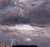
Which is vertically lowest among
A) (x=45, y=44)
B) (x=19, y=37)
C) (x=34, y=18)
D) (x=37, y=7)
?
(x=45, y=44)

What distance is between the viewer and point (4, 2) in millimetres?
9133

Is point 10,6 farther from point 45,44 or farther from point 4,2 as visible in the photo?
point 45,44

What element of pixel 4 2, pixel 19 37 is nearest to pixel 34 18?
pixel 19 37

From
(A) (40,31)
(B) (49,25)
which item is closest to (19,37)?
(A) (40,31)

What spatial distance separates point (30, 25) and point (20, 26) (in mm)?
728

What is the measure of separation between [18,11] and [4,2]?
119cm

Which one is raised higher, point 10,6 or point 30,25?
point 10,6

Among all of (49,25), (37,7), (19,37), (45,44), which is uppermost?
(37,7)

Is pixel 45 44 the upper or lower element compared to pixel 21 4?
lower

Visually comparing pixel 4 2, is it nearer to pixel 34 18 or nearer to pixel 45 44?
pixel 34 18

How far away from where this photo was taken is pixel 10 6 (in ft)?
30.0

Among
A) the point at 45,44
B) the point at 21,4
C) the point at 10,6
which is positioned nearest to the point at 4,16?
the point at 10,6

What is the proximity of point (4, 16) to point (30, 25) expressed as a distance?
6.48ft

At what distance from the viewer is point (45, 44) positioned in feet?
29.0
